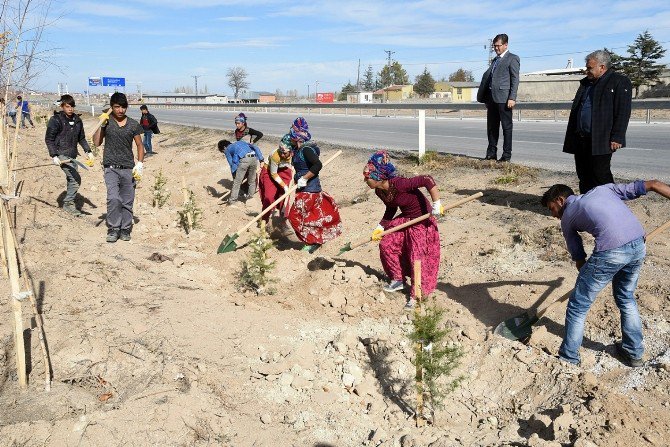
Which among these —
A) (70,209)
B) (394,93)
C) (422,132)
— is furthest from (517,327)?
(394,93)

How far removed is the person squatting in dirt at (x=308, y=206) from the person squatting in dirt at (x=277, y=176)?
0.28 metres

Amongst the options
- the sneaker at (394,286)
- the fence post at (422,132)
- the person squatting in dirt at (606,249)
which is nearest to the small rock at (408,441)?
the person squatting in dirt at (606,249)

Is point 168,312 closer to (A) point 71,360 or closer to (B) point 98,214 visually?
(A) point 71,360

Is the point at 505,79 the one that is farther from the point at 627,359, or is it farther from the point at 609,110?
the point at 627,359

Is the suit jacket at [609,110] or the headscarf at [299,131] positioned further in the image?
the headscarf at [299,131]

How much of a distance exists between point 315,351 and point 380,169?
5.38 feet

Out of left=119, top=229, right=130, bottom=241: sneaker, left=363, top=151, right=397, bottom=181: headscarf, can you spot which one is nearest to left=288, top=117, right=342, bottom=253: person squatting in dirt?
left=363, top=151, right=397, bottom=181: headscarf

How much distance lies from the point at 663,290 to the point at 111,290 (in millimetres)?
4702

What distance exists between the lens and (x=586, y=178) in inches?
230

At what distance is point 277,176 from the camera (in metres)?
7.09

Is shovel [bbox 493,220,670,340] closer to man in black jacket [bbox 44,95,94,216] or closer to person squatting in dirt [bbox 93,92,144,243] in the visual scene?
person squatting in dirt [bbox 93,92,144,243]

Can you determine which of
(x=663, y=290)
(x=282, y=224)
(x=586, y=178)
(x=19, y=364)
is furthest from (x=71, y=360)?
(x=586, y=178)

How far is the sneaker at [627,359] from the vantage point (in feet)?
12.9

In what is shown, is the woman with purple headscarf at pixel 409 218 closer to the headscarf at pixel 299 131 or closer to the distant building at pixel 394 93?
the headscarf at pixel 299 131
